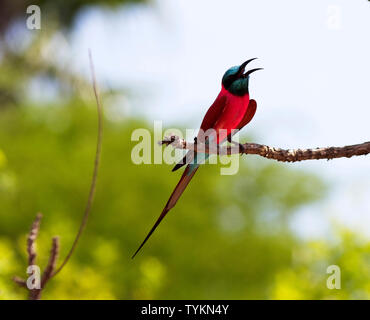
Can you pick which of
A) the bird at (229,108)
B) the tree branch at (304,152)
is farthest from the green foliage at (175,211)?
the bird at (229,108)

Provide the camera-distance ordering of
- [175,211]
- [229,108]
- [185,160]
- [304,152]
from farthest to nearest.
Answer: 1. [175,211]
2. [304,152]
3. [229,108]
4. [185,160]

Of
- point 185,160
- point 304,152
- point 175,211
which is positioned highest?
point 175,211

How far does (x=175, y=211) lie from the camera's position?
9.70m

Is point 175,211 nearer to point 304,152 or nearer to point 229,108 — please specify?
point 304,152

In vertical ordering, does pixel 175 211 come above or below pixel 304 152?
above

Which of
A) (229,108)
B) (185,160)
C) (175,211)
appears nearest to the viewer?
(185,160)

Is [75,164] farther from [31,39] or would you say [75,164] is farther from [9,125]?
[31,39]

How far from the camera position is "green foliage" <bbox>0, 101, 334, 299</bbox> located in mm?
9781

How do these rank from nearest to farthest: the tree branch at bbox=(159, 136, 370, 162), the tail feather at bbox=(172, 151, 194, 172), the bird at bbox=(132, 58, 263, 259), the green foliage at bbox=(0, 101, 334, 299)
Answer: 1. the tail feather at bbox=(172, 151, 194, 172)
2. the bird at bbox=(132, 58, 263, 259)
3. the tree branch at bbox=(159, 136, 370, 162)
4. the green foliage at bbox=(0, 101, 334, 299)

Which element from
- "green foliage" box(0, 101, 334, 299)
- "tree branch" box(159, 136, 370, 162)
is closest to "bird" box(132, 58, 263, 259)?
"tree branch" box(159, 136, 370, 162)

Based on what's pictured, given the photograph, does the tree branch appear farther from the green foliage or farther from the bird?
the green foliage

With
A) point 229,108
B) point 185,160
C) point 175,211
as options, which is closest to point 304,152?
point 229,108
